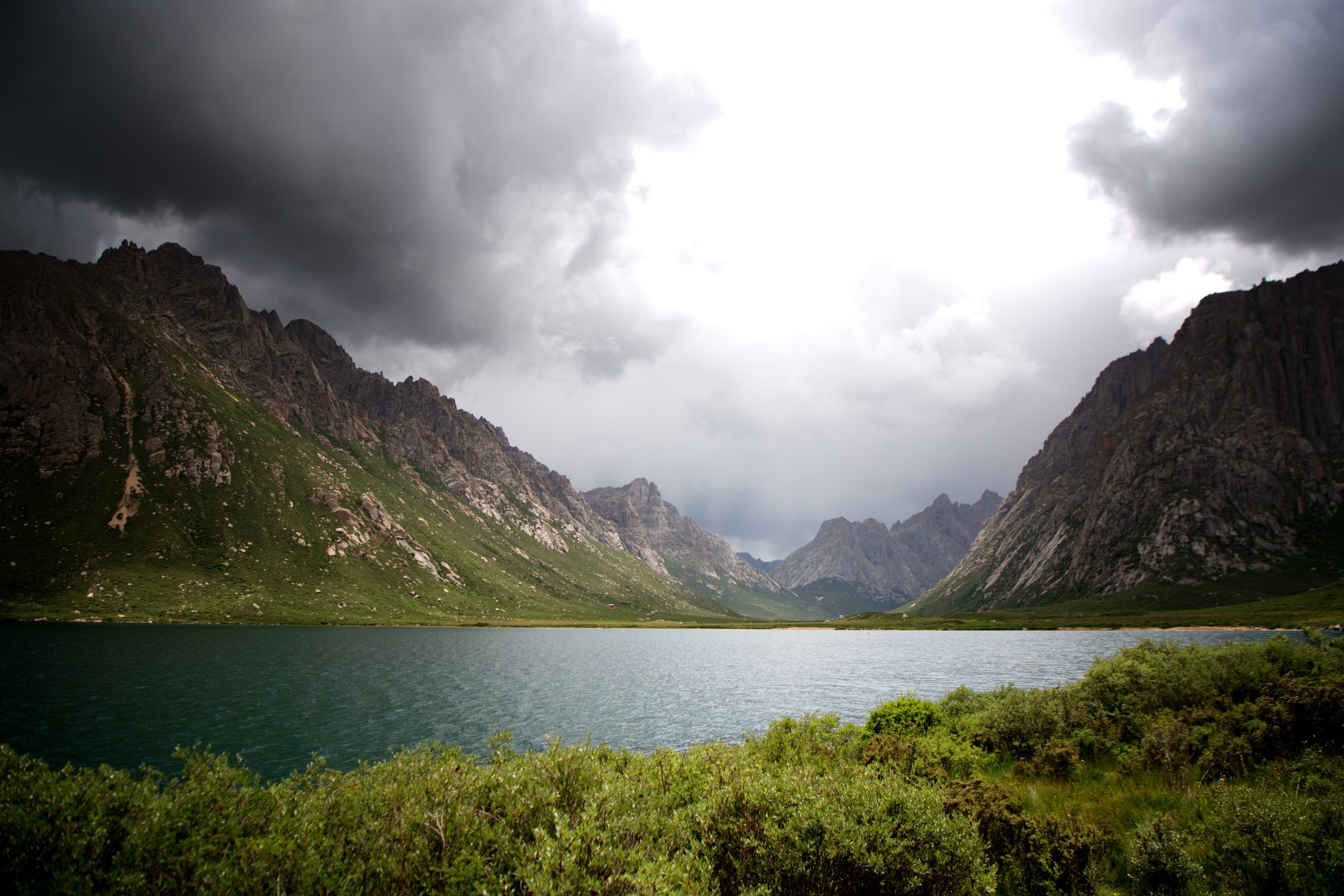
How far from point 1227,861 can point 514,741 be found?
44966 mm

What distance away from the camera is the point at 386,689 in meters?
68.4

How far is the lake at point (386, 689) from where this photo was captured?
143 ft

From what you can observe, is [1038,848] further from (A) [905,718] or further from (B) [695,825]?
(A) [905,718]

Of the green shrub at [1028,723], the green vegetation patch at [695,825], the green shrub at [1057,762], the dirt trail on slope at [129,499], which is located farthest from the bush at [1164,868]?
the dirt trail on slope at [129,499]

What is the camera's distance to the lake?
4362 cm

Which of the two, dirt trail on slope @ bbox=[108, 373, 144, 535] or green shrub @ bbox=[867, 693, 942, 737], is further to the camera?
dirt trail on slope @ bbox=[108, 373, 144, 535]

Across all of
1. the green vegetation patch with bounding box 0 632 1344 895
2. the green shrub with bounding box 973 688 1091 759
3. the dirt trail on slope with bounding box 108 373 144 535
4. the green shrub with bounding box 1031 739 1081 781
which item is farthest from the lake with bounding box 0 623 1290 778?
the dirt trail on slope with bounding box 108 373 144 535

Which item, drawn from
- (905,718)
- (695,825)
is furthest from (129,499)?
(695,825)

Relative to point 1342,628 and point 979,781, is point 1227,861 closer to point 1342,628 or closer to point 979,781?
point 979,781

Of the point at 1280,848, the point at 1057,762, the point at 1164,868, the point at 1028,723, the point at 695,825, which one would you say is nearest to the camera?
the point at 1280,848

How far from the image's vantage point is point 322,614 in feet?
585

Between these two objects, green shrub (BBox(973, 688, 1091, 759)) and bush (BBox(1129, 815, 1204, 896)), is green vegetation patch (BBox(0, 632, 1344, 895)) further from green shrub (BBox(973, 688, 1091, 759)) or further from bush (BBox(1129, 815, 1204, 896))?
green shrub (BBox(973, 688, 1091, 759))

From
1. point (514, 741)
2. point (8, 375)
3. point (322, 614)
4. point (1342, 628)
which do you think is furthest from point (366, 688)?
point (8, 375)

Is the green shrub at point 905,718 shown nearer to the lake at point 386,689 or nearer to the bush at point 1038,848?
the lake at point 386,689
